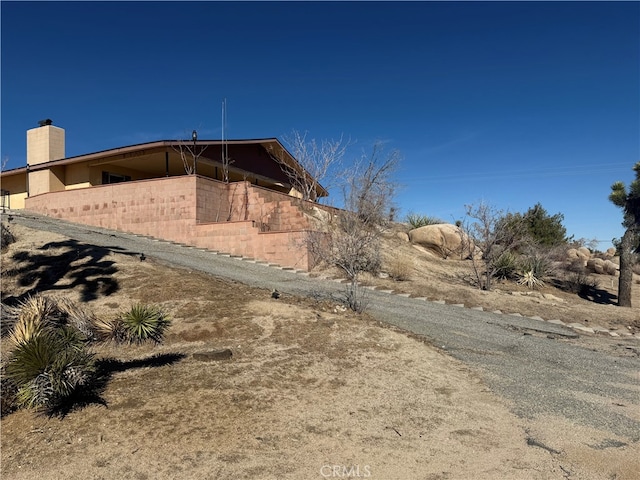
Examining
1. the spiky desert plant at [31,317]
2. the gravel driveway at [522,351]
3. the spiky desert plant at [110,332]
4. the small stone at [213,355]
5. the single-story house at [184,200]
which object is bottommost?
the gravel driveway at [522,351]

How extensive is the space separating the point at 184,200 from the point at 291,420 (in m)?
15.1

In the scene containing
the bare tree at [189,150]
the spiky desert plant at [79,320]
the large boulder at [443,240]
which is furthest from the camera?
the large boulder at [443,240]

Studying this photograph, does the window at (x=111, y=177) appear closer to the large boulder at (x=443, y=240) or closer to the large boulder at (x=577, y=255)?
the large boulder at (x=443, y=240)

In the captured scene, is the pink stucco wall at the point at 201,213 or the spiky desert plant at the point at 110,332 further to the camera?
the pink stucco wall at the point at 201,213

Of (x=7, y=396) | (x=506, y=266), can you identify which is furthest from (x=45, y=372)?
(x=506, y=266)

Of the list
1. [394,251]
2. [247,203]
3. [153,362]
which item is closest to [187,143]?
[247,203]

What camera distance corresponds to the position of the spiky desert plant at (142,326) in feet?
21.2

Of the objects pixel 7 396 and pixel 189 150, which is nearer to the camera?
pixel 7 396

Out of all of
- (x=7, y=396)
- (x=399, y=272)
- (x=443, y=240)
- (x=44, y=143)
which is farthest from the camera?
(x=44, y=143)

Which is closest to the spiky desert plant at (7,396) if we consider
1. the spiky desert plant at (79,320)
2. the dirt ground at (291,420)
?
the dirt ground at (291,420)

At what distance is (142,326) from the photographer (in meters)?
6.49

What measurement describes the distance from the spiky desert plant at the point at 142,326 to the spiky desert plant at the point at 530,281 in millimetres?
16615

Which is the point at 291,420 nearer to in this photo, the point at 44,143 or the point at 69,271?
the point at 69,271

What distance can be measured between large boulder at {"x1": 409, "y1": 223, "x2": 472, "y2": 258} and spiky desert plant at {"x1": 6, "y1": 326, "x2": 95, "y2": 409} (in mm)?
21358
